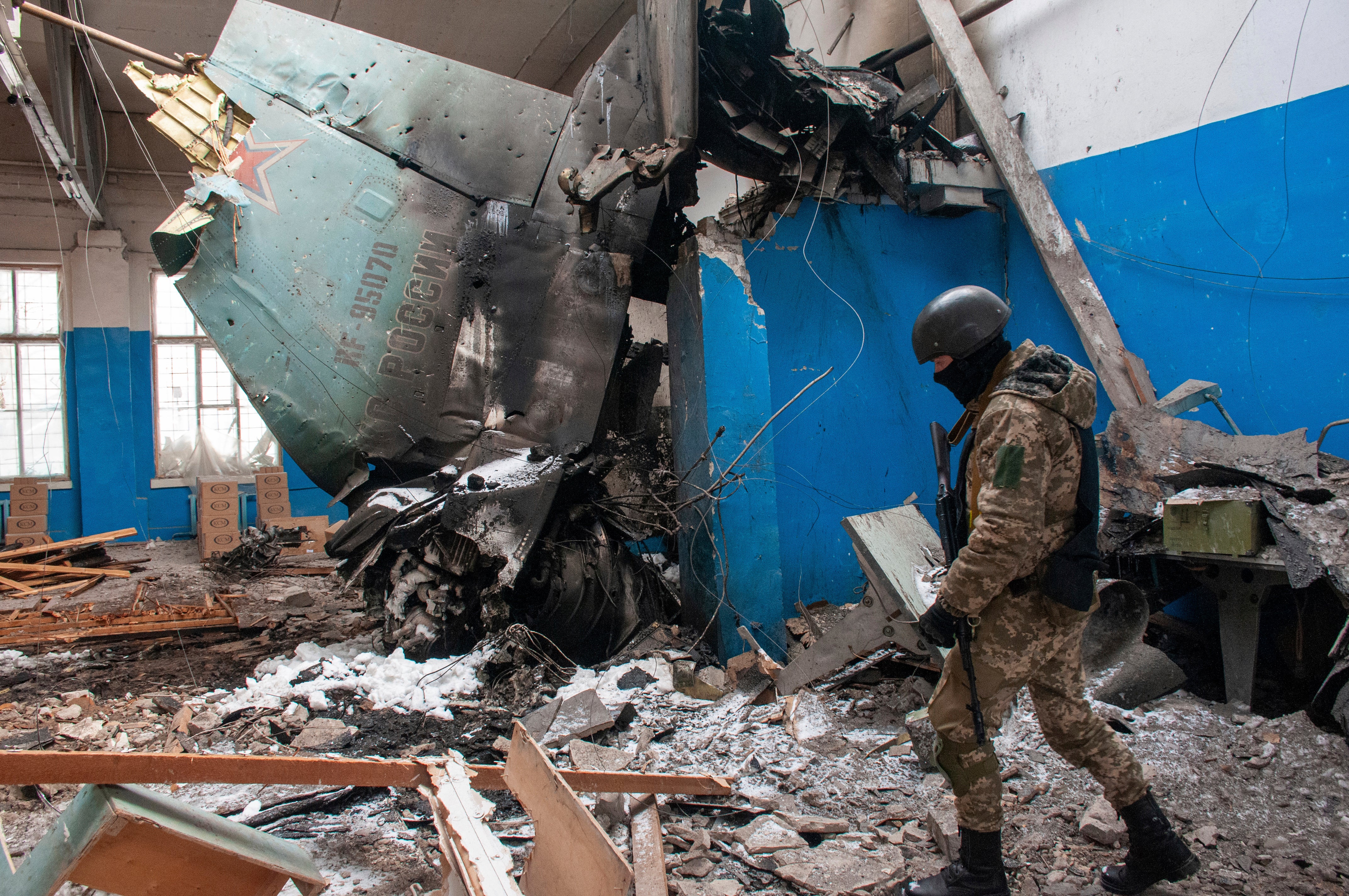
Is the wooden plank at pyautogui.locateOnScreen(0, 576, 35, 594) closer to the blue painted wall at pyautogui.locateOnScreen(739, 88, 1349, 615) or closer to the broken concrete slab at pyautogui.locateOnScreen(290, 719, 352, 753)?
the broken concrete slab at pyautogui.locateOnScreen(290, 719, 352, 753)

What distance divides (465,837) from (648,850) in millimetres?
734

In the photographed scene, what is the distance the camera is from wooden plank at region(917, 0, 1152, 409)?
4.23m

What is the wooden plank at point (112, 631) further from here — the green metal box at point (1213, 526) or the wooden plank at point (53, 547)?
the green metal box at point (1213, 526)

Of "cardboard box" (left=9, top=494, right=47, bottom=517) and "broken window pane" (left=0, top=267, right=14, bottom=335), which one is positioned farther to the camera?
"broken window pane" (left=0, top=267, right=14, bottom=335)

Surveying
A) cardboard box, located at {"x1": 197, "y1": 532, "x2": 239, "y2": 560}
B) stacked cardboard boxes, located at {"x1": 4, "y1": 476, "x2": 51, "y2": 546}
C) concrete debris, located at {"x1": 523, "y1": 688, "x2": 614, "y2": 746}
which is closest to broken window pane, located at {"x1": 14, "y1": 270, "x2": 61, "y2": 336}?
stacked cardboard boxes, located at {"x1": 4, "y1": 476, "x2": 51, "y2": 546}

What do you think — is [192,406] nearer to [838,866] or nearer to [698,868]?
[698,868]

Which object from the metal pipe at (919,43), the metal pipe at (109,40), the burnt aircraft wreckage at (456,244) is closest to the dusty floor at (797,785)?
the burnt aircraft wreckage at (456,244)

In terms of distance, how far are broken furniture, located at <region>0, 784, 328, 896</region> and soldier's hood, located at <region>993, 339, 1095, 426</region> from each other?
2.23 m

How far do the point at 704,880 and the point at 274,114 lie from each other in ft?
14.9

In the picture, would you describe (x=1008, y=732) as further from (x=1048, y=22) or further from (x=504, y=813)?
(x=1048, y=22)

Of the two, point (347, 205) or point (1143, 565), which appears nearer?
point (1143, 565)

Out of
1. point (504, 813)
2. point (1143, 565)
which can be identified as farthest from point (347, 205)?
point (1143, 565)

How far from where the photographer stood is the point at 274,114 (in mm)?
4344

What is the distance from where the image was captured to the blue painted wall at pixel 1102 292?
3682 millimetres
